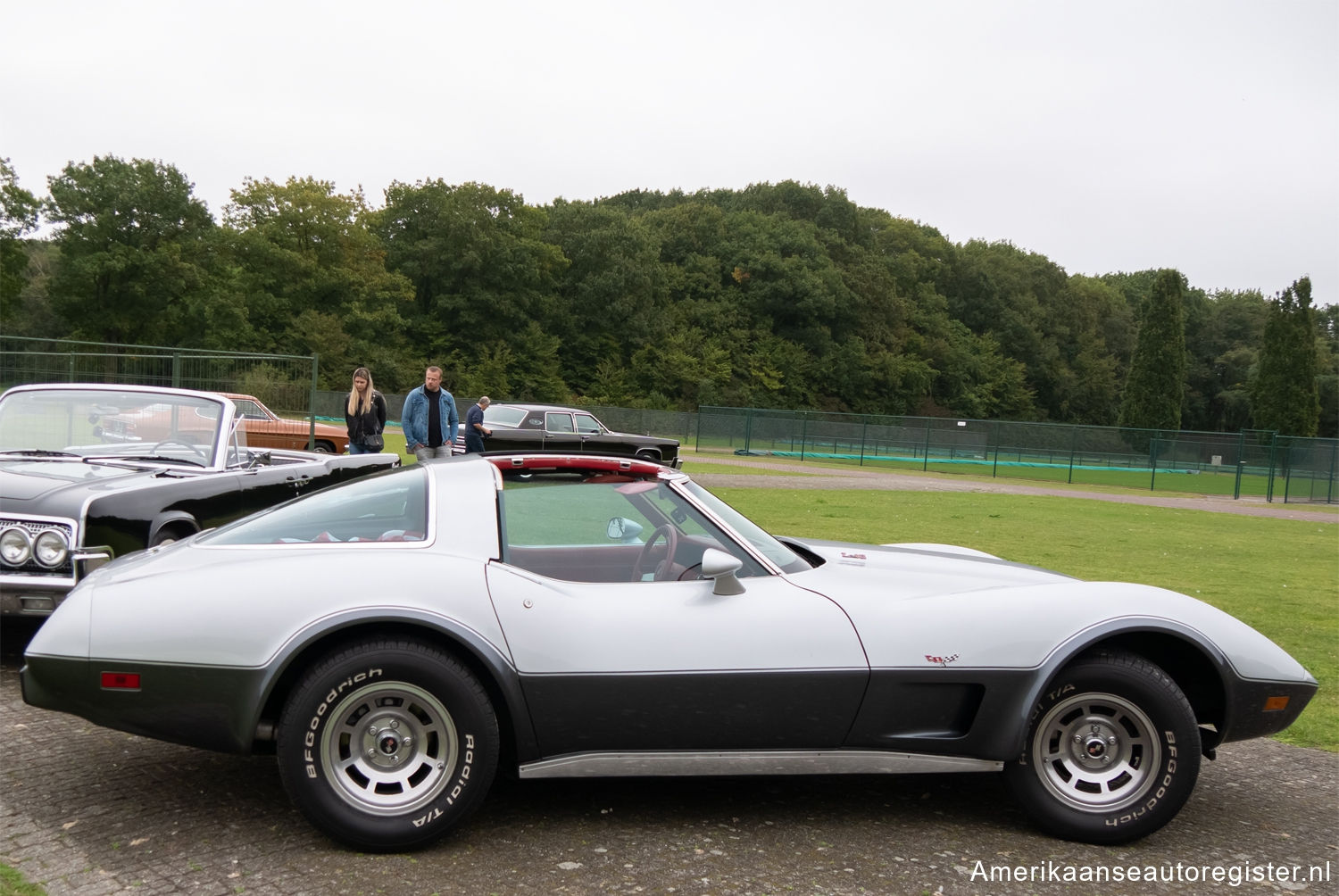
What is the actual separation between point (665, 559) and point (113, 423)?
475 cm

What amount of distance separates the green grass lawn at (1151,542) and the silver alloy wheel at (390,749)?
4.18m

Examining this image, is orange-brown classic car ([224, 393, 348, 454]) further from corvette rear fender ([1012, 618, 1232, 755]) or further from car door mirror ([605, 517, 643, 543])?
corvette rear fender ([1012, 618, 1232, 755])

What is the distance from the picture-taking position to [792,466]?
3491 cm

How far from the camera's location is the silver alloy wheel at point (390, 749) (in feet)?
10.7

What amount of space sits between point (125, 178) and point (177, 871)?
63255mm

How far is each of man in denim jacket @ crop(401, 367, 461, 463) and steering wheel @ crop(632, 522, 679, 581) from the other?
760 cm

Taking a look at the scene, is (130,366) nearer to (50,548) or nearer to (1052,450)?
(50,548)

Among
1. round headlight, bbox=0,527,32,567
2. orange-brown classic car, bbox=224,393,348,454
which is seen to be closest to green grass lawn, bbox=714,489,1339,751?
round headlight, bbox=0,527,32,567

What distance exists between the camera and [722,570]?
347cm

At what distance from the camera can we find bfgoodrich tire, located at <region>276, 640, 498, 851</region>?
3.22 metres

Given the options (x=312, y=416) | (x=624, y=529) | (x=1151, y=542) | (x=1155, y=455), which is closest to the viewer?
(x=624, y=529)

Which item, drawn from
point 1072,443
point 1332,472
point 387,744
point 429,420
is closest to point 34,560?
Answer: point 387,744

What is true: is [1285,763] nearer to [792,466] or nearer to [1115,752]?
[1115,752]
